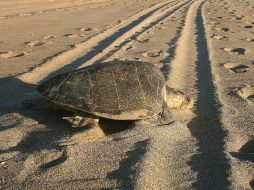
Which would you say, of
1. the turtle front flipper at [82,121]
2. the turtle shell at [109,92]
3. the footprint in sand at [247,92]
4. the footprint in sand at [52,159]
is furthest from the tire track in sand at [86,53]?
the footprint in sand at [247,92]

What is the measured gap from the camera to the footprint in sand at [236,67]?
23.0ft

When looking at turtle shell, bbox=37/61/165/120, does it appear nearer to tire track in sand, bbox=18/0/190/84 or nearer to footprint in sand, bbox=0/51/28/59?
tire track in sand, bbox=18/0/190/84

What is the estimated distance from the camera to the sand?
3414 millimetres

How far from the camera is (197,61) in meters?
7.82

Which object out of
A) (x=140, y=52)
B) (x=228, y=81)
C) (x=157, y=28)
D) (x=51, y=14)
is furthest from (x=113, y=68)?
(x=51, y=14)

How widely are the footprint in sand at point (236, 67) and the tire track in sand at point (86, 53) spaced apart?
7.95ft

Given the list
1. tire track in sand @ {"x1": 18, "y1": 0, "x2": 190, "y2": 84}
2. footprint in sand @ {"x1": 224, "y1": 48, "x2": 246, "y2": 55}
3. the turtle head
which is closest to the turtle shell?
the turtle head

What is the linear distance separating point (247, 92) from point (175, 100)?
1.48 metres

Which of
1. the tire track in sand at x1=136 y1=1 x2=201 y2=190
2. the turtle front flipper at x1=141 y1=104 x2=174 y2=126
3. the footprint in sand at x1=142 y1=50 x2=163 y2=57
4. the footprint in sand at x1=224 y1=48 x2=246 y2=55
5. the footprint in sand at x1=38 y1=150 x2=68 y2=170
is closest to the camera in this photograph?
the tire track in sand at x1=136 y1=1 x2=201 y2=190

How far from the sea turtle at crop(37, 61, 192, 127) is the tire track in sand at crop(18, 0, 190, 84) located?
1987 mm

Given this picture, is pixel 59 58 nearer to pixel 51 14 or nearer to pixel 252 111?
pixel 252 111


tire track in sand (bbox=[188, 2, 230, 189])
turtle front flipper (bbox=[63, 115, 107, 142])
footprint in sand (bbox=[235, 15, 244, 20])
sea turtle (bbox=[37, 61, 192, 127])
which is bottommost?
footprint in sand (bbox=[235, 15, 244, 20])

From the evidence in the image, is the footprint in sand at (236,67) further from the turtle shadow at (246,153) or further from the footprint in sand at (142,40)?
the turtle shadow at (246,153)

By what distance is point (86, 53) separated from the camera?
8.29m
